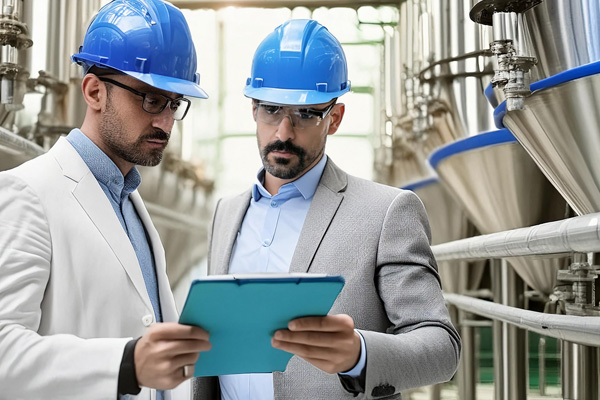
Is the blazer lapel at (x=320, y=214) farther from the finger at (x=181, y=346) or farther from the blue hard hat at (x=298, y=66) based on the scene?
the finger at (x=181, y=346)

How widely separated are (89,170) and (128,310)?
11.3 inches

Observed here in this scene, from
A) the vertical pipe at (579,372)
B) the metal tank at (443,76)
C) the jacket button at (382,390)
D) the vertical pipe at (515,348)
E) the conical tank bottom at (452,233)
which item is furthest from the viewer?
the conical tank bottom at (452,233)

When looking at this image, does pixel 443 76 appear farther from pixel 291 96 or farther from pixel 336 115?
pixel 291 96

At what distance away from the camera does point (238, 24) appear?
20.5 feet

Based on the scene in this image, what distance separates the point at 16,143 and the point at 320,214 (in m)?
1.54

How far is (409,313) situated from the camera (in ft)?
4.47

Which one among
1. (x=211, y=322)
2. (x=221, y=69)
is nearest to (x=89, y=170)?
(x=211, y=322)

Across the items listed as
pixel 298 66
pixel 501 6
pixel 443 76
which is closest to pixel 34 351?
pixel 298 66

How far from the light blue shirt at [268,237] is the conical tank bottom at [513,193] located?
1.29 meters

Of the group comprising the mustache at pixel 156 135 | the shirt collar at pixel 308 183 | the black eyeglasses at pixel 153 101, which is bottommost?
the shirt collar at pixel 308 183

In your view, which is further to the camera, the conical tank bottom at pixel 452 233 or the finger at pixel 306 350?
the conical tank bottom at pixel 452 233

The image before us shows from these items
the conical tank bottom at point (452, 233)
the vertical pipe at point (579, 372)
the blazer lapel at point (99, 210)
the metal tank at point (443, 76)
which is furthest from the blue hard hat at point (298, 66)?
the conical tank bottom at point (452, 233)

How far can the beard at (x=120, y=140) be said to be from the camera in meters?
1.37

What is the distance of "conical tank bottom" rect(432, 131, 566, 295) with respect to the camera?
2.63 m
